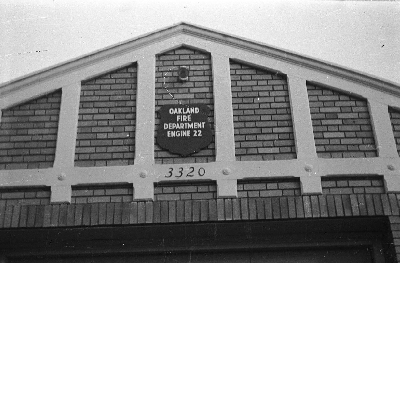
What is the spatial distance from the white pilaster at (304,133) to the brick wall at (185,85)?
0.66m

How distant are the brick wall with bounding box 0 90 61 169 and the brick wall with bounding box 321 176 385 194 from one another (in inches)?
84.8

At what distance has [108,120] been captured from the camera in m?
5.56

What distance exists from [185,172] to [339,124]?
4.23 feet

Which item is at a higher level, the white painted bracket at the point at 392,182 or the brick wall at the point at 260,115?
the brick wall at the point at 260,115

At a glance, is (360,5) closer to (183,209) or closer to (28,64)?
(183,209)

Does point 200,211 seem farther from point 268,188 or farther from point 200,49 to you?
point 200,49

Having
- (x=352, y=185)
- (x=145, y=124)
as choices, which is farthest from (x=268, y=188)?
(x=145, y=124)

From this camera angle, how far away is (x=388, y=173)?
17.4 ft

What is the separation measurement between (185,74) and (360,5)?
4.83 feet

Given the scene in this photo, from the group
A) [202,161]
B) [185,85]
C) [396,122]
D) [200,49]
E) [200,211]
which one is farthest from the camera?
[200,49]

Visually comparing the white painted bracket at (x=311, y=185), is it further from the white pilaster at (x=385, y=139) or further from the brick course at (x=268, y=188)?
the white pilaster at (x=385, y=139)

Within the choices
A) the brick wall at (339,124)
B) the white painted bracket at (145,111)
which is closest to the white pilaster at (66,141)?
the white painted bracket at (145,111)

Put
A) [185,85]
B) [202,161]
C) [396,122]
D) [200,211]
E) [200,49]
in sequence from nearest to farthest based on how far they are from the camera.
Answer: [200,211]
[202,161]
[396,122]
[185,85]
[200,49]

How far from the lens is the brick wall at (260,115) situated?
5.42 meters
